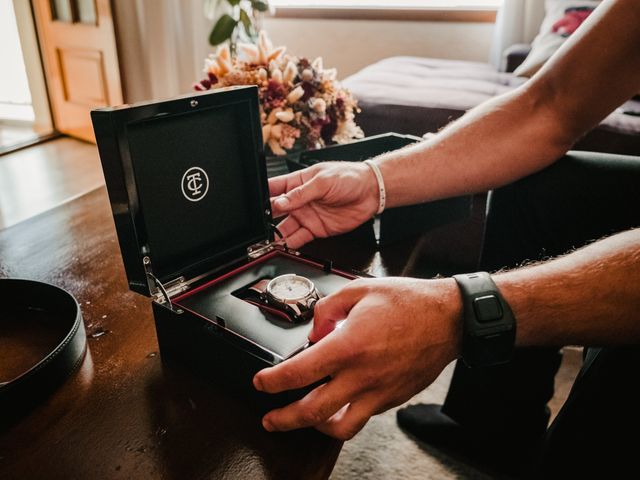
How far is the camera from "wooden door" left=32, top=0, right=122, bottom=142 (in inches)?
133

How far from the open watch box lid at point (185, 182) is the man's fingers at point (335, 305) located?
0.77 feet

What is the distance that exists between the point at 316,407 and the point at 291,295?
182 mm

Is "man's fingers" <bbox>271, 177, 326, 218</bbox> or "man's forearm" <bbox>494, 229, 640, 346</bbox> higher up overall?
"man's fingers" <bbox>271, 177, 326, 218</bbox>

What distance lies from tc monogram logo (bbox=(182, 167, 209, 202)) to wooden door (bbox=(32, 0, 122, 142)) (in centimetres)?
306

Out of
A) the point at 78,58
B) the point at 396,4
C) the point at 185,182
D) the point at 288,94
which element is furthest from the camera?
the point at 396,4

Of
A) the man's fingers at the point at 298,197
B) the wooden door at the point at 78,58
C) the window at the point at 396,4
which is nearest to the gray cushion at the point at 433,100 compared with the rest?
the man's fingers at the point at 298,197

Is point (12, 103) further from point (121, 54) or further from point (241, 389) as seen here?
point (241, 389)

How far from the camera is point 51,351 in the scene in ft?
2.24

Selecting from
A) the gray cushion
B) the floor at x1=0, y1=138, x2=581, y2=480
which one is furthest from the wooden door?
the gray cushion

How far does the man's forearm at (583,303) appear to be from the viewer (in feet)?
2.09

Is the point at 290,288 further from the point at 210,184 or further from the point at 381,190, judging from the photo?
the point at 381,190

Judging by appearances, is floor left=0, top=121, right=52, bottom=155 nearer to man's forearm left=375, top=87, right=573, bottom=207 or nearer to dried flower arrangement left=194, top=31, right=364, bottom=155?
dried flower arrangement left=194, top=31, right=364, bottom=155

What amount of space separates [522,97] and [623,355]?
61cm

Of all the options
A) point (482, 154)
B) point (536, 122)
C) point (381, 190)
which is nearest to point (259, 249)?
point (381, 190)
